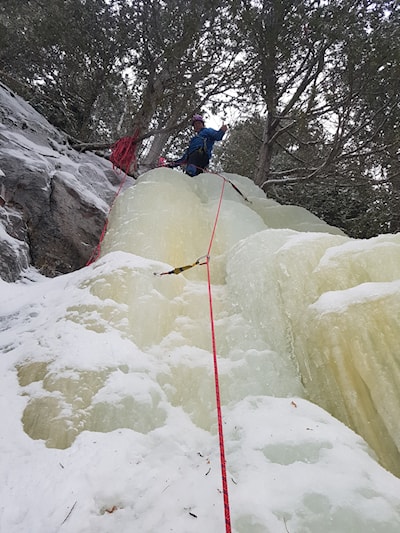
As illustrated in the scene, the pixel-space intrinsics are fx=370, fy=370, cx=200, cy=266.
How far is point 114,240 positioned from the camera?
15.5 ft

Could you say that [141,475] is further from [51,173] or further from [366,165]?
[366,165]

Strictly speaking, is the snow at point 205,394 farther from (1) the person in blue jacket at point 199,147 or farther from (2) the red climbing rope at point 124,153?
(2) the red climbing rope at point 124,153

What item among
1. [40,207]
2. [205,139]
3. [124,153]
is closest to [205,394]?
[40,207]

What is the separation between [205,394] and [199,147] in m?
→ 5.24

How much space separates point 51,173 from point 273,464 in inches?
206

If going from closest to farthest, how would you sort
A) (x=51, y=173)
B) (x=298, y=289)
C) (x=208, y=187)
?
(x=298, y=289) → (x=51, y=173) → (x=208, y=187)

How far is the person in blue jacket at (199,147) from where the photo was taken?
6773 mm

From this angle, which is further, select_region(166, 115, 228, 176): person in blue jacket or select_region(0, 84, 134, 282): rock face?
select_region(166, 115, 228, 176): person in blue jacket

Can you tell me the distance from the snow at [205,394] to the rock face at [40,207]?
0.83 metres

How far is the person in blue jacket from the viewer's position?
6773 millimetres

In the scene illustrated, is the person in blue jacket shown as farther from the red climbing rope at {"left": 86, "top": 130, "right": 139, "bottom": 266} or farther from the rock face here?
the rock face

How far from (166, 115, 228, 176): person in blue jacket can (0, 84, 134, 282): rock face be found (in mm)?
1769

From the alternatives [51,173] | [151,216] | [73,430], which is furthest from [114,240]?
[73,430]

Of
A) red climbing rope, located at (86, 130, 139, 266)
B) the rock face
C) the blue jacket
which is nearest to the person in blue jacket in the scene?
the blue jacket
